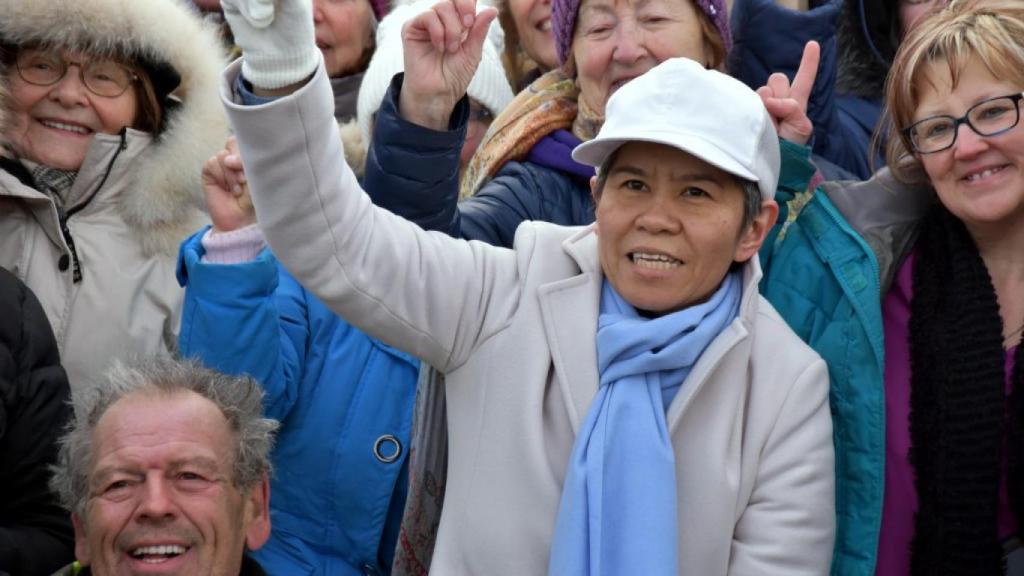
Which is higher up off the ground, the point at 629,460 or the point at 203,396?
the point at 629,460

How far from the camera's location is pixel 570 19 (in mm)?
4000

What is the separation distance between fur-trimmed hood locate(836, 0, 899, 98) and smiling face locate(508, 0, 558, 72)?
3.08ft

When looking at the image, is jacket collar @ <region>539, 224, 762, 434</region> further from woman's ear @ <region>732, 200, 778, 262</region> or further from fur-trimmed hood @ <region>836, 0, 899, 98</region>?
fur-trimmed hood @ <region>836, 0, 899, 98</region>

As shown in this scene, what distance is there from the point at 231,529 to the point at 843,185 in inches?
62.0

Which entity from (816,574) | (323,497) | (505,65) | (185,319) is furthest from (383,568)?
(505,65)

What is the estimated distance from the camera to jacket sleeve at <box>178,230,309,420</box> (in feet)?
11.0

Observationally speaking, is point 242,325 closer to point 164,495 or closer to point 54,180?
point 164,495

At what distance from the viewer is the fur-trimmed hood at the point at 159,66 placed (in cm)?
410

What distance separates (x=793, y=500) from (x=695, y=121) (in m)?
0.76

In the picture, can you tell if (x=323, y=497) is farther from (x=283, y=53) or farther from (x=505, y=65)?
(x=505, y=65)

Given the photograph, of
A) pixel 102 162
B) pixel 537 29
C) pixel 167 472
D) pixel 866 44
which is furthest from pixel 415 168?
pixel 866 44

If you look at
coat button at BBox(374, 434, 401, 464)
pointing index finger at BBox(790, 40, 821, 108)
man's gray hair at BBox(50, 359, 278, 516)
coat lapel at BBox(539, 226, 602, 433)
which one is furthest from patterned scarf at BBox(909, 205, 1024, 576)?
man's gray hair at BBox(50, 359, 278, 516)

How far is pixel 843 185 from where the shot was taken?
11.6 feet

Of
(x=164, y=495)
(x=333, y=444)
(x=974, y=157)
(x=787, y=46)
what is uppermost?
(x=974, y=157)
